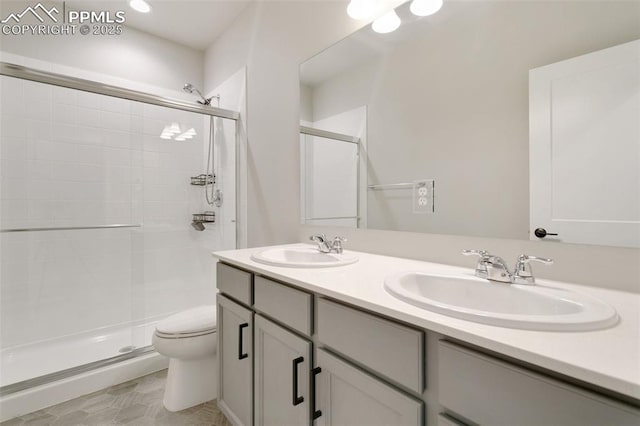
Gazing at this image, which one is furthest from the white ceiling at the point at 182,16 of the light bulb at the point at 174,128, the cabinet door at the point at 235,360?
the cabinet door at the point at 235,360

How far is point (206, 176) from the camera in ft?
8.81

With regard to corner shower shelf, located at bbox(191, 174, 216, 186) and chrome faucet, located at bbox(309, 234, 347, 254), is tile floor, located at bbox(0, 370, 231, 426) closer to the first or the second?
chrome faucet, located at bbox(309, 234, 347, 254)

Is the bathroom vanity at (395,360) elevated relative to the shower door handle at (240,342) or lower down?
elevated

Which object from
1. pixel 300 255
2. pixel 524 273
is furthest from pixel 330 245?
pixel 524 273

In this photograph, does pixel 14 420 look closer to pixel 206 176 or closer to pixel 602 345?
pixel 206 176

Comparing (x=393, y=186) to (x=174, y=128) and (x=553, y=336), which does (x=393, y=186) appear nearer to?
(x=553, y=336)

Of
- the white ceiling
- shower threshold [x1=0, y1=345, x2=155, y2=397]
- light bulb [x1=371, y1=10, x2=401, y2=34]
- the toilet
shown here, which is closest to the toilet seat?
the toilet

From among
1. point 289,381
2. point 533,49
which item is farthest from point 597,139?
point 289,381

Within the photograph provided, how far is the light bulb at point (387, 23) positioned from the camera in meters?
1.34

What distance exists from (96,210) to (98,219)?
0.07 meters

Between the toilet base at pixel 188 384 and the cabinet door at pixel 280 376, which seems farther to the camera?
the toilet base at pixel 188 384

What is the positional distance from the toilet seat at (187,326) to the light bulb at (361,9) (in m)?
1.80

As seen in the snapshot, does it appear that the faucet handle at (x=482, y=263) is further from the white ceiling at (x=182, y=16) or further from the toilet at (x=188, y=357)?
the white ceiling at (x=182, y=16)

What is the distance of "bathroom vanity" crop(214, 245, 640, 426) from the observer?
476mm
